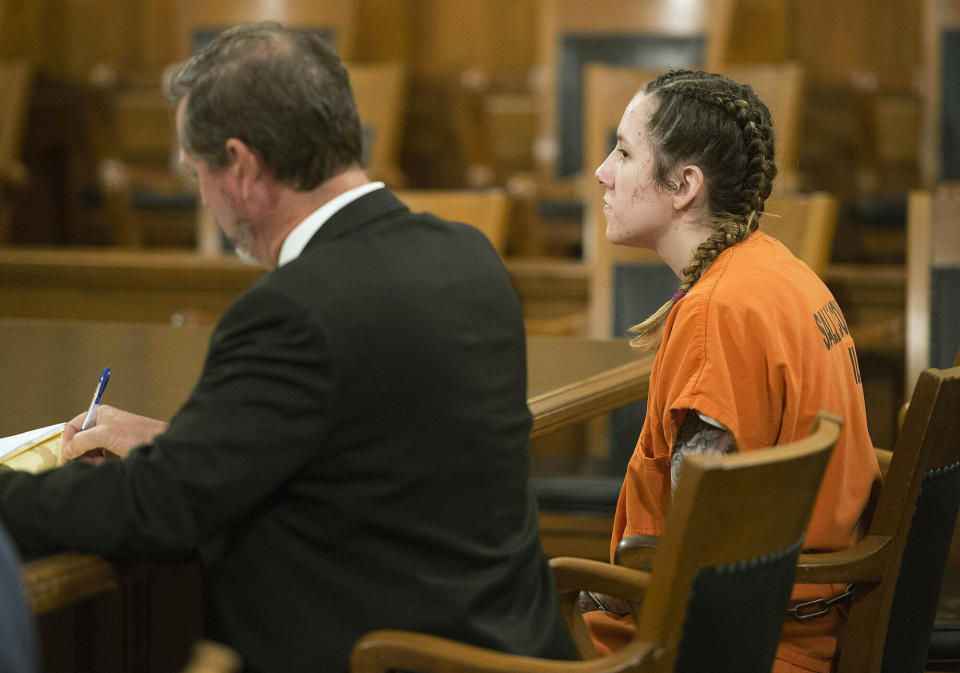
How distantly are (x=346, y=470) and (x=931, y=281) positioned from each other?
1758 millimetres

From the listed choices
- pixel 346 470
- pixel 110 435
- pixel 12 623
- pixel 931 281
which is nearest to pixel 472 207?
pixel 931 281

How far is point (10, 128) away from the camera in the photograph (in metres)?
4.45

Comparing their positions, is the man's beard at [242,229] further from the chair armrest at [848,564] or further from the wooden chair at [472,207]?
the wooden chair at [472,207]

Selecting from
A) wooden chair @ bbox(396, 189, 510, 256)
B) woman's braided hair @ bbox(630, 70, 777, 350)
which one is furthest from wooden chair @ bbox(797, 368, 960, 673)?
wooden chair @ bbox(396, 189, 510, 256)

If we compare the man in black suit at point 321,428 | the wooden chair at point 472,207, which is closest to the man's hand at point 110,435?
the man in black suit at point 321,428

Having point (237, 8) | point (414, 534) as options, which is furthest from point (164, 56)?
point (414, 534)

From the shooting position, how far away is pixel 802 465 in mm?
1011

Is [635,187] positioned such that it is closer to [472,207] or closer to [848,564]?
[848,564]

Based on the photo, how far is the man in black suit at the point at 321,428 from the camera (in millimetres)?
973

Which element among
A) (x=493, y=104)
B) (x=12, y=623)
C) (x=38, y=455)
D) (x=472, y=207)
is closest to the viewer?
(x=12, y=623)

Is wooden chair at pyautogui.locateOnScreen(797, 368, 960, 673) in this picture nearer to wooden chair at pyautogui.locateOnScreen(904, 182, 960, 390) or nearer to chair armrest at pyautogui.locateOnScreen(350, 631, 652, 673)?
chair armrest at pyautogui.locateOnScreen(350, 631, 652, 673)

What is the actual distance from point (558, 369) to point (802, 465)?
0.97 metres

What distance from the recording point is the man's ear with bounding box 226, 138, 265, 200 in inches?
41.5

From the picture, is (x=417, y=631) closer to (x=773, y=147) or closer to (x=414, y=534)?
(x=414, y=534)
